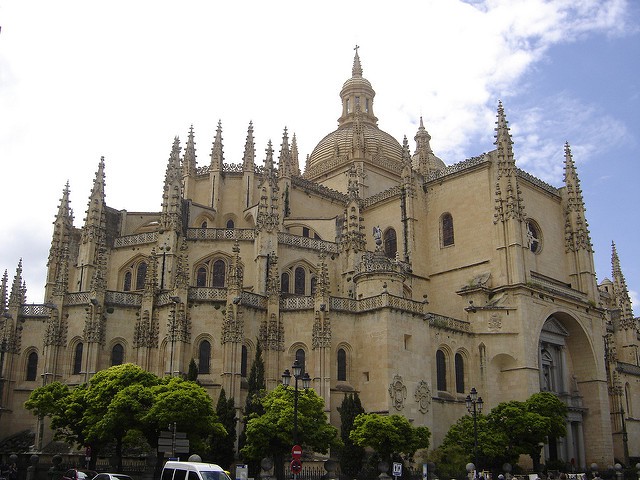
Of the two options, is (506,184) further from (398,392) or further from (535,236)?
(398,392)

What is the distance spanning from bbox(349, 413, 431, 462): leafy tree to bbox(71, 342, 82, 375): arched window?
1569cm

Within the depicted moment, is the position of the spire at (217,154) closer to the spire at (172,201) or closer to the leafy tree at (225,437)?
the spire at (172,201)

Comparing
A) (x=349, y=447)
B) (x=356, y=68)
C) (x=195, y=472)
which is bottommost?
(x=195, y=472)

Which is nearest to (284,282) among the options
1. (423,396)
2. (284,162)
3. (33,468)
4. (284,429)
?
(423,396)

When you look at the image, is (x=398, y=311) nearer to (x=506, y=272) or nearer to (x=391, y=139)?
(x=506, y=272)

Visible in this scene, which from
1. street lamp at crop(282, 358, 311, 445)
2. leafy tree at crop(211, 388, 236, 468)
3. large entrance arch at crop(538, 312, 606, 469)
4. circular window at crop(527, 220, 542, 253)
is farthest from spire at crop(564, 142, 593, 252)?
street lamp at crop(282, 358, 311, 445)

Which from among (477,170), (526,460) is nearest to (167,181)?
(477,170)

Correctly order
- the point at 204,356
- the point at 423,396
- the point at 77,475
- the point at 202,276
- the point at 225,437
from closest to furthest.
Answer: the point at 77,475 → the point at 225,437 → the point at 204,356 → the point at 423,396 → the point at 202,276

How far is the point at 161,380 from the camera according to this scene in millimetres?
33062

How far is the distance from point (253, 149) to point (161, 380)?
2585 centimetres

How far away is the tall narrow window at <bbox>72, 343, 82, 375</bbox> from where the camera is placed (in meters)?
40.4

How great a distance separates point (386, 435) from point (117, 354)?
52.2 ft

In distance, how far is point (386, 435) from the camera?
1346 inches

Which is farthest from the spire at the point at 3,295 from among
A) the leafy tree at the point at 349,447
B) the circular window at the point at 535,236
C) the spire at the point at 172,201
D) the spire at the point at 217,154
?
the circular window at the point at 535,236
